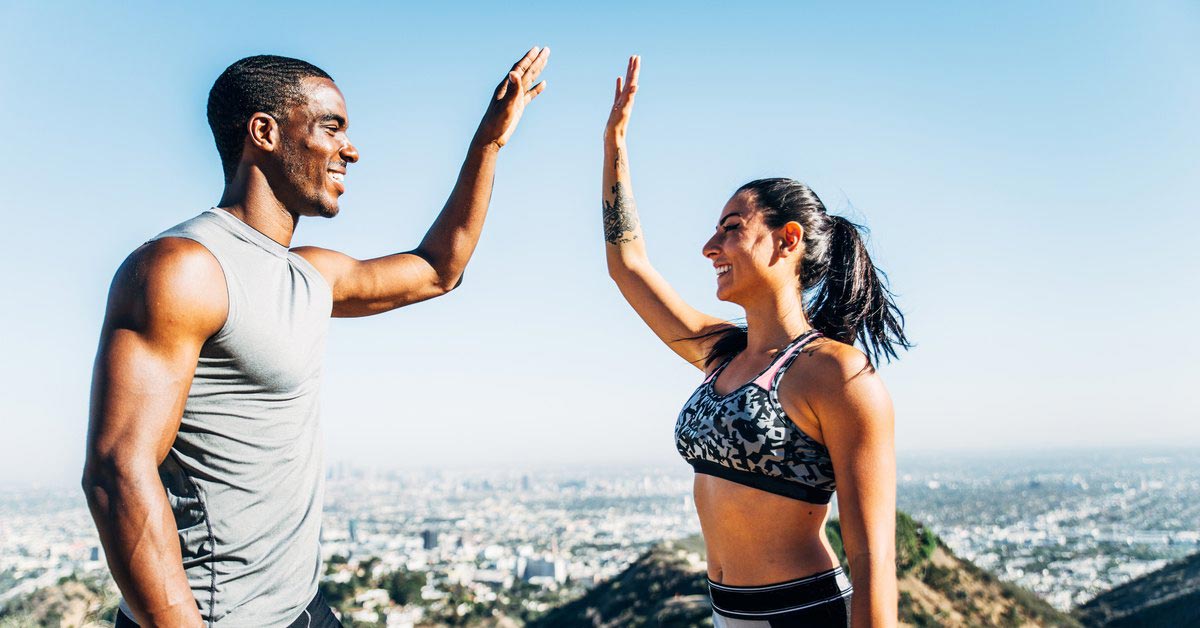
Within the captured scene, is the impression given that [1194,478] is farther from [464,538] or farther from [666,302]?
[666,302]

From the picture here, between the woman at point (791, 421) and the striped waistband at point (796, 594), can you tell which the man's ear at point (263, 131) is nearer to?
the woman at point (791, 421)

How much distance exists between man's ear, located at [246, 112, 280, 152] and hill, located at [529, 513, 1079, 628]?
19723 millimetres

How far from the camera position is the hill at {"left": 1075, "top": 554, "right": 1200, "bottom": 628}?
79.5 ft

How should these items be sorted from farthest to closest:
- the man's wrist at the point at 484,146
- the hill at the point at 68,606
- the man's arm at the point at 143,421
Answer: the hill at the point at 68,606, the man's wrist at the point at 484,146, the man's arm at the point at 143,421

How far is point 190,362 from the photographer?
1848mm

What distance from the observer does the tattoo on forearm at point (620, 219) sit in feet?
12.2

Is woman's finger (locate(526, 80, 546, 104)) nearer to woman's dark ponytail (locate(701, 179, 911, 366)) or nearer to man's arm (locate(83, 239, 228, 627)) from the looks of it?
woman's dark ponytail (locate(701, 179, 911, 366))

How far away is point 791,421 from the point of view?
272 cm

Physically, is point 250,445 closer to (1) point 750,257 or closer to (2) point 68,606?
(1) point 750,257

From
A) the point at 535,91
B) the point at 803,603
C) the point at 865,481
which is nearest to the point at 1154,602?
the point at 803,603

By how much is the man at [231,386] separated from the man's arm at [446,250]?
11cm

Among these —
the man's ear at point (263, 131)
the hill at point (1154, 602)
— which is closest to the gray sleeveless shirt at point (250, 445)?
the man's ear at point (263, 131)

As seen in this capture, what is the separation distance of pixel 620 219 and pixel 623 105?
0.50m

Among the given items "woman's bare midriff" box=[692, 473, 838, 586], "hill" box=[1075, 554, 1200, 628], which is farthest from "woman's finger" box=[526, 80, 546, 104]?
"hill" box=[1075, 554, 1200, 628]
